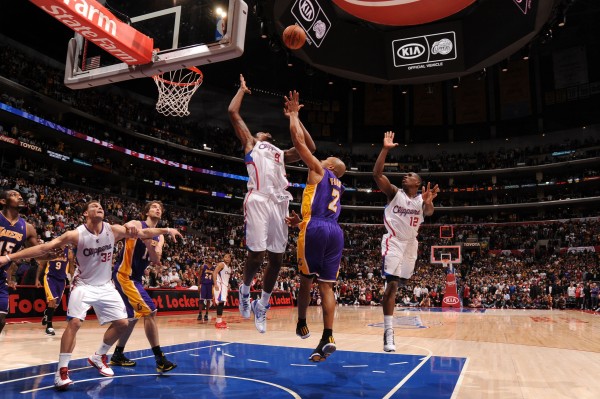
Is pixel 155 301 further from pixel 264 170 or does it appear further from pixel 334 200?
pixel 334 200

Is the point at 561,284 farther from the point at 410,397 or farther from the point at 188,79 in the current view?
the point at 410,397

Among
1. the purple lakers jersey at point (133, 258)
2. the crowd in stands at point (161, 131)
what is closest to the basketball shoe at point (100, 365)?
the purple lakers jersey at point (133, 258)

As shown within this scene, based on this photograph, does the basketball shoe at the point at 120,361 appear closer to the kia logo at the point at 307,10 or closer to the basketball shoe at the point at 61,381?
the basketball shoe at the point at 61,381

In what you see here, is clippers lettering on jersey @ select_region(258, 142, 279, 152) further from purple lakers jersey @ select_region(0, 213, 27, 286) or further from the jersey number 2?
purple lakers jersey @ select_region(0, 213, 27, 286)

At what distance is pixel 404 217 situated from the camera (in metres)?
6.34

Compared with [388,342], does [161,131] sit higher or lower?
higher

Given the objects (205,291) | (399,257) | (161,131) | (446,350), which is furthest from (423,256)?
(399,257)

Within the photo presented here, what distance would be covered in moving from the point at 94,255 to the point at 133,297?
949mm

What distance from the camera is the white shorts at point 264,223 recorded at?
18.5 ft

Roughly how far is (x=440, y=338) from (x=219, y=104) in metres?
32.4

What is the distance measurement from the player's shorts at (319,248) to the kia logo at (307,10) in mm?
14744

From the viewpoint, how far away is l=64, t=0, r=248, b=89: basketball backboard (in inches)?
253

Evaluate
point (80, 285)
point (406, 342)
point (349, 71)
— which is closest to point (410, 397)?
point (80, 285)

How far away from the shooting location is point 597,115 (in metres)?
37.7
